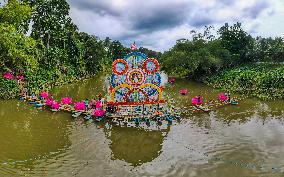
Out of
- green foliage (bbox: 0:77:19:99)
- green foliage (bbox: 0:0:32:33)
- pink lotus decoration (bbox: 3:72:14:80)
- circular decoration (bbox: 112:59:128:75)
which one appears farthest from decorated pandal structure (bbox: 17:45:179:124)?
green foliage (bbox: 0:0:32:33)

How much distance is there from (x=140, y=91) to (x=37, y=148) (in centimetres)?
802

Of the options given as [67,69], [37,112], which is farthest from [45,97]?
[67,69]

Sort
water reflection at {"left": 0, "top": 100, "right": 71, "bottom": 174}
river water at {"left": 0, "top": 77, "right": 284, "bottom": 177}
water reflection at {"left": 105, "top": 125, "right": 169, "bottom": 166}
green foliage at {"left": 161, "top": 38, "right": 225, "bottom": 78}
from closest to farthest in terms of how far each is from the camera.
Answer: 1. river water at {"left": 0, "top": 77, "right": 284, "bottom": 177}
2. water reflection at {"left": 0, "top": 100, "right": 71, "bottom": 174}
3. water reflection at {"left": 105, "top": 125, "right": 169, "bottom": 166}
4. green foliage at {"left": 161, "top": 38, "right": 225, "bottom": 78}

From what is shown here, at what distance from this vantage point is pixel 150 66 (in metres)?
21.9

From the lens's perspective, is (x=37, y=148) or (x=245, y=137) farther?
(x=245, y=137)

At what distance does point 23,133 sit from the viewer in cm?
1927

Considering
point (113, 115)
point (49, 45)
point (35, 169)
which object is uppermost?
point (49, 45)

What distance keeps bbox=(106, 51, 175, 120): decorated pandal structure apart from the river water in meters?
1.39

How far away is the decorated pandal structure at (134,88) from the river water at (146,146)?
1392 mm

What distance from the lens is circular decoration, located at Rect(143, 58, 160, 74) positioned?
2173cm

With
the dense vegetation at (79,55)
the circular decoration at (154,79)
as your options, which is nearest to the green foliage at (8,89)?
the dense vegetation at (79,55)

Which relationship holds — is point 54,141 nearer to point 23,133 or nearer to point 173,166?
point 23,133

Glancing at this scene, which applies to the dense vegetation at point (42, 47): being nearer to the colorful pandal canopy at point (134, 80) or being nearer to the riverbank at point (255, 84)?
A: the colorful pandal canopy at point (134, 80)

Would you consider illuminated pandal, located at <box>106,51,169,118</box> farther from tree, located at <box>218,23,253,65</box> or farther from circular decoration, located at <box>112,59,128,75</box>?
tree, located at <box>218,23,253,65</box>
